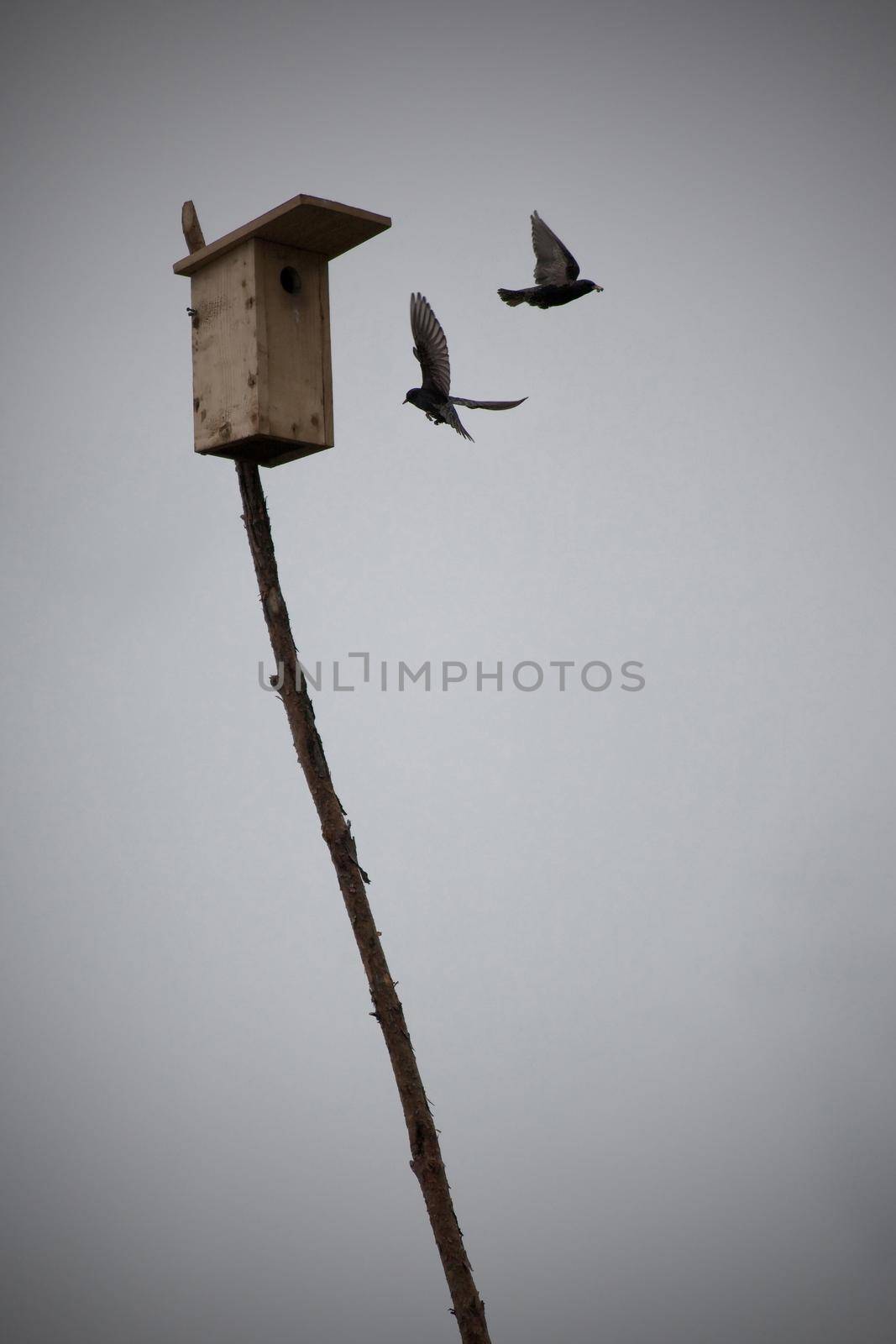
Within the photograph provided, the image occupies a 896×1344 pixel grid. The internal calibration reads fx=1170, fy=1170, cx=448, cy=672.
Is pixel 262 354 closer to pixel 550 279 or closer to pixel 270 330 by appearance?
pixel 270 330

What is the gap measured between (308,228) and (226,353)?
0.36 meters

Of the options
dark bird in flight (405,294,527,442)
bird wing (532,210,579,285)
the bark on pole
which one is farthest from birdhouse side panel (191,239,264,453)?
bird wing (532,210,579,285)

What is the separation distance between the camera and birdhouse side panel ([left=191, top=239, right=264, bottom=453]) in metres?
2.79

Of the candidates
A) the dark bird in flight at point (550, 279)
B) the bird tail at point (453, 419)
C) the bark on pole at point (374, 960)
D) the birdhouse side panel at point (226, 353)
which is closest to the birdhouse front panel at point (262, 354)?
the birdhouse side panel at point (226, 353)

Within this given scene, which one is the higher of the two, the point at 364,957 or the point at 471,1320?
the point at 364,957

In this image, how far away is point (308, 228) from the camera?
2.82 metres

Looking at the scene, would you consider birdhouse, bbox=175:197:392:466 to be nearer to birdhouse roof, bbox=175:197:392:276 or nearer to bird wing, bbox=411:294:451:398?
birdhouse roof, bbox=175:197:392:276

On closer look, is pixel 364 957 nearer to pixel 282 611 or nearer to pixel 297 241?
pixel 282 611

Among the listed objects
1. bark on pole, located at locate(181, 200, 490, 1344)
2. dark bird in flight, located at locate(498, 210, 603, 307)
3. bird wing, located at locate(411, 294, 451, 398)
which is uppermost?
dark bird in flight, located at locate(498, 210, 603, 307)

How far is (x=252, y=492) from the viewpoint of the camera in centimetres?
283

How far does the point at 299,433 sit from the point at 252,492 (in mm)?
185

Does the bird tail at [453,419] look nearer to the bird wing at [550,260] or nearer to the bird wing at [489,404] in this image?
the bird wing at [489,404]

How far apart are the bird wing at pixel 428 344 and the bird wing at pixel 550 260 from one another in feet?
1.34

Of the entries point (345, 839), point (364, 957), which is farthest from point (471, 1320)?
point (345, 839)
